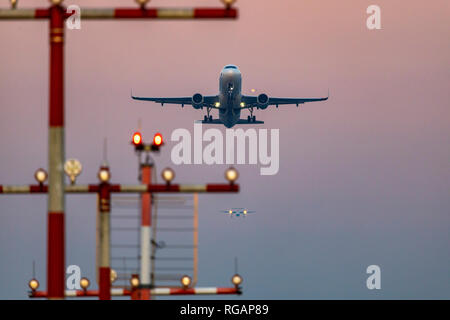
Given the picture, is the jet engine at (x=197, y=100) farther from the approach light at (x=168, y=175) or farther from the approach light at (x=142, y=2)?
the approach light at (x=142, y=2)

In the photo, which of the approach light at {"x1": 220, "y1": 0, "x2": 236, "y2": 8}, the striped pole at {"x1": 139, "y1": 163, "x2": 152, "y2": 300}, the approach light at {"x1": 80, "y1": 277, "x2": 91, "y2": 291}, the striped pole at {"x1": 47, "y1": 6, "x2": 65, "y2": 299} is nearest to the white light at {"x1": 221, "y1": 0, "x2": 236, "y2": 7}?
the approach light at {"x1": 220, "y1": 0, "x2": 236, "y2": 8}

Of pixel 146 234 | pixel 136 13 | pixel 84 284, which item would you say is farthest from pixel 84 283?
pixel 136 13

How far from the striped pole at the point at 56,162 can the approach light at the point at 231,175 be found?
4.90 metres

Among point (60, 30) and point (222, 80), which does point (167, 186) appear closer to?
point (60, 30)

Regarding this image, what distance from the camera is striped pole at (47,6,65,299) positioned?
2727 cm

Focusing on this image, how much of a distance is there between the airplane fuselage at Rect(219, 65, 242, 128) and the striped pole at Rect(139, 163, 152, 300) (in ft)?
290

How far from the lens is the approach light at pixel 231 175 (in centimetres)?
2891

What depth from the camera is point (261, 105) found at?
12975 cm

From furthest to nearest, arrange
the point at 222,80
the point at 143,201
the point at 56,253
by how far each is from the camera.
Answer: the point at 222,80
the point at 143,201
the point at 56,253

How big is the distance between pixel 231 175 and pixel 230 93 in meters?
96.5

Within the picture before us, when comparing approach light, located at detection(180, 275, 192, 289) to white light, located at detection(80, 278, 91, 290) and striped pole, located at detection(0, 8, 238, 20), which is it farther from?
striped pole, located at detection(0, 8, 238, 20)

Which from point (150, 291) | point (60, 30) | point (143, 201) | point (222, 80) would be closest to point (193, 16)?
point (60, 30)

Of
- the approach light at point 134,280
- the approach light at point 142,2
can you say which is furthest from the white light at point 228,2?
the approach light at point 134,280
